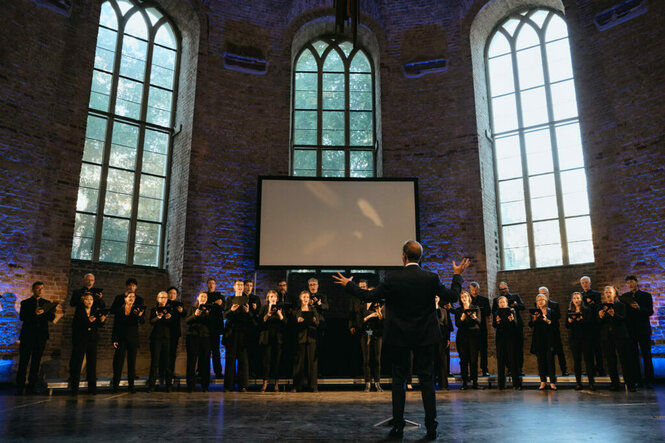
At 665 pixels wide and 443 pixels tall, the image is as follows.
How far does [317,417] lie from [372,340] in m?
3.63

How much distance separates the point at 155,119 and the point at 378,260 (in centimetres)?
641

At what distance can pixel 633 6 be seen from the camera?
1065 cm

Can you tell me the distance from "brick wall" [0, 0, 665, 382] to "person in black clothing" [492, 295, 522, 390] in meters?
3.00

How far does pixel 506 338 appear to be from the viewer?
8297 mm

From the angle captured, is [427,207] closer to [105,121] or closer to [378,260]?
[378,260]

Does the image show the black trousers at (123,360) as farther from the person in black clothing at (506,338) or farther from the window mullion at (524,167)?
the window mullion at (524,167)

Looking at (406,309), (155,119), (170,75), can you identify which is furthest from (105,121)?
(406,309)

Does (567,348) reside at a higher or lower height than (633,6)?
lower

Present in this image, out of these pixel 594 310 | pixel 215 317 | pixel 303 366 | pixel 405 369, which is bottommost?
pixel 303 366

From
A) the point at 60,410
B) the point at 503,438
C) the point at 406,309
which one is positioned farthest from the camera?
the point at 60,410

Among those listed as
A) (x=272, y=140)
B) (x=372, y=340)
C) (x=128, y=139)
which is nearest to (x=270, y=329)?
(x=372, y=340)

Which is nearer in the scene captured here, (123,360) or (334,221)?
(123,360)

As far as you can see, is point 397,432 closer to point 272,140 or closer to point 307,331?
point 307,331

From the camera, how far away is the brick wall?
976 centimetres
